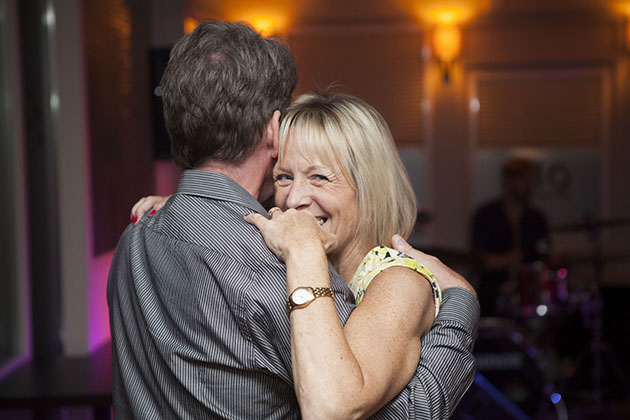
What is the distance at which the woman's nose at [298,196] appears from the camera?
1464mm

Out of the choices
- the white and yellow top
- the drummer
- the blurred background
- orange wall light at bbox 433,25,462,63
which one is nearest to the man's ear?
the white and yellow top

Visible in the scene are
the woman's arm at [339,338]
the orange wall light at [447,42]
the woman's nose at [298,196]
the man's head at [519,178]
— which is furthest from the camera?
the orange wall light at [447,42]

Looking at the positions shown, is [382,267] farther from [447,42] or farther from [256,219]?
[447,42]

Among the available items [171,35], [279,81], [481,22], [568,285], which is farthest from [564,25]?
[279,81]

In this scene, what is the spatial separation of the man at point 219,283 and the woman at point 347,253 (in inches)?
2.0

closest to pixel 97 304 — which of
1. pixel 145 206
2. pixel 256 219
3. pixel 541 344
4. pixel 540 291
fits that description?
pixel 145 206

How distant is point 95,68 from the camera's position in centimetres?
346

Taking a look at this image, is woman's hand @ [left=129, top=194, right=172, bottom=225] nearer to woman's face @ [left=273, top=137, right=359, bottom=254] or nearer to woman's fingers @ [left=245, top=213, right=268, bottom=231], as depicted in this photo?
woman's face @ [left=273, top=137, right=359, bottom=254]

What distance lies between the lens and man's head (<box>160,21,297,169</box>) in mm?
1229

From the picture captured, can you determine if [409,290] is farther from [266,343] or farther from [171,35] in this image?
[171,35]

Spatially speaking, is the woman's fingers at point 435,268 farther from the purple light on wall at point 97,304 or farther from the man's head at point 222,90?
the purple light on wall at point 97,304

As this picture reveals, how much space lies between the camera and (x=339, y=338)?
1.06 metres

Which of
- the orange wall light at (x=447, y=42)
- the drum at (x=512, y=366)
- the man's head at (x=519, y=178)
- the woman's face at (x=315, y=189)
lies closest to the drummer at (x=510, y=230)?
the man's head at (x=519, y=178)

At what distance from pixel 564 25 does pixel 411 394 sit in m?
6.24
